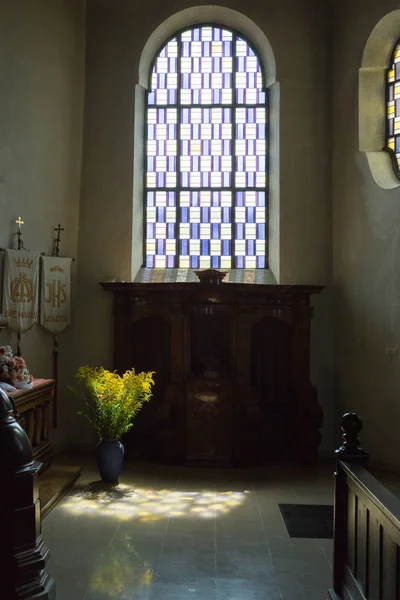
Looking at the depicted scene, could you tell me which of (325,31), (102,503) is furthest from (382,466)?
(325,31)

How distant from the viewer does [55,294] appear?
290 inches

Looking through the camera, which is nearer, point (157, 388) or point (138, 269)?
point (157, 388)

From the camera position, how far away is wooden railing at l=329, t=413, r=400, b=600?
7.71ft

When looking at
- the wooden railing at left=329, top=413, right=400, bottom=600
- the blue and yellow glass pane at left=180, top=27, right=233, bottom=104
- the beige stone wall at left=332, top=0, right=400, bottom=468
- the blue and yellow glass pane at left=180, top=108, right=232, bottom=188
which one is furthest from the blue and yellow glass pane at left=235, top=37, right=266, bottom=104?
the wooden railing at left=329, top=413, right=400, bottom=600

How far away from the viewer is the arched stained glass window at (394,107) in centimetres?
742

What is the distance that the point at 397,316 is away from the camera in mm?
6734

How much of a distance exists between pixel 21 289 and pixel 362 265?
164 inches

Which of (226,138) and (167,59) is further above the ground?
(167,59)

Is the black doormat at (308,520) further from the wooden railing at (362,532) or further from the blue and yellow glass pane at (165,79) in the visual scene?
the blue and yellow glass pane at (165,79)

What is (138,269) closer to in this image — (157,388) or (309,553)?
(157,388)

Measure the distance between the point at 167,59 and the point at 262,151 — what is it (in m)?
1.94

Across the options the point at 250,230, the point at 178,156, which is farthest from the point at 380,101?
the point at 178,156

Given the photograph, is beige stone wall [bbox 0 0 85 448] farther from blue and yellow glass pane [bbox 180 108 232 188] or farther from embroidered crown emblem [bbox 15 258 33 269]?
blue and yellow glass pane [bbox 180 108 232 188]

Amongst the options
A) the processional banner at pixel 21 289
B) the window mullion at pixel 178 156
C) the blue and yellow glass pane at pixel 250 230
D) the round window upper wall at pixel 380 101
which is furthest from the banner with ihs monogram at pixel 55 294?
the round window upper wall at pixel 380 101
